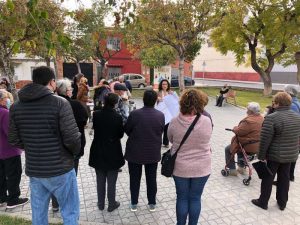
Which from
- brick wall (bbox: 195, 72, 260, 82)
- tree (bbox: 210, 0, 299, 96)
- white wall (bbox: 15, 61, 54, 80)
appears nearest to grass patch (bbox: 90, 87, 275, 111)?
tree (bbox: 210, 0, 299, 96)

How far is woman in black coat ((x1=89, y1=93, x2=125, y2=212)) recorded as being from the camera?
3959 millimetres

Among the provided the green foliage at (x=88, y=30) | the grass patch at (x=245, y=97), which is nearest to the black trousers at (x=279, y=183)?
the grass patch at (x=245, y=97)

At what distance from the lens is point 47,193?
3098 mm

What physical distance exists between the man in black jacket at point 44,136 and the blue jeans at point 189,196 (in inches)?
52.8

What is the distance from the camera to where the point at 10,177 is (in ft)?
13.8

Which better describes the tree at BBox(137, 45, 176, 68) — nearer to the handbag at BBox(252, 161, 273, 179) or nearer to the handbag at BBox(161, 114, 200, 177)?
the handbag at BBox(252, 161, 273, 179)

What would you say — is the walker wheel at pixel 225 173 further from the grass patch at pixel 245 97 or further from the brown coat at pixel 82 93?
A: the grass patch at pixel 245 97

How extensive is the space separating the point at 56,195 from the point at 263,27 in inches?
887

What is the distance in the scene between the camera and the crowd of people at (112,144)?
2857mm

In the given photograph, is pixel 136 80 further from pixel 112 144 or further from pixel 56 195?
pixel 56 195

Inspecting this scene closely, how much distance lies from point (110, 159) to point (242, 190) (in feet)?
8.69

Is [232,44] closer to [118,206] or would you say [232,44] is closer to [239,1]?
[239,1]

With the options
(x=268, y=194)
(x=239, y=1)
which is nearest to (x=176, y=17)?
(x=239, y=1)

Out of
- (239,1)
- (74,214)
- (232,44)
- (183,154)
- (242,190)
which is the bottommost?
(242,190)
